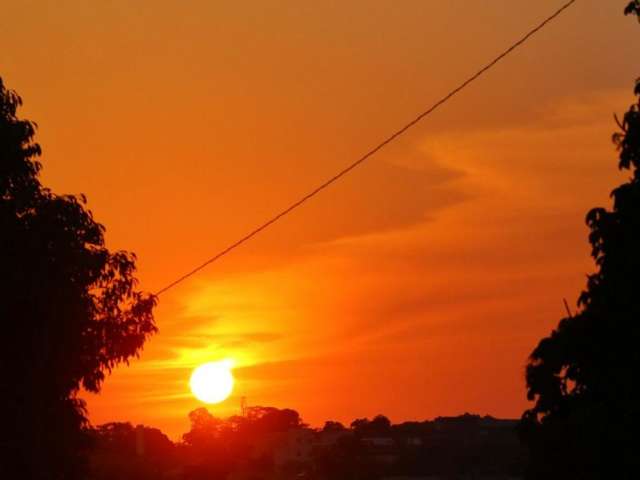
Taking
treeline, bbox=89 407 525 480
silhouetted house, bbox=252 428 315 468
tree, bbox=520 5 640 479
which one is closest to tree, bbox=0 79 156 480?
tree, bbox=520 5 640 479

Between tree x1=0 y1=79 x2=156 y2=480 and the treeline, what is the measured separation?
55.7 meters

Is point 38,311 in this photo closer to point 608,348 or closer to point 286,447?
point 608,348

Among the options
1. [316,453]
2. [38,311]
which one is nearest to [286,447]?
[316,453]

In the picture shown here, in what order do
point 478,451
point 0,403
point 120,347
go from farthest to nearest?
point 478,451
point 120,347
point 0,403

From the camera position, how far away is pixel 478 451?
122188 mm

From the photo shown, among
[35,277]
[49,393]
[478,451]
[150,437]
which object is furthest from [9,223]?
[150,437]

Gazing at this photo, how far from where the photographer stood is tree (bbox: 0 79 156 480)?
23922 millimetres

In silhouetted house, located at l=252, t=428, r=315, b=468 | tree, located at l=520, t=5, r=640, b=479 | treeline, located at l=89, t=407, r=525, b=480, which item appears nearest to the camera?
tree, located at l=520, t=5, r=640, b=479

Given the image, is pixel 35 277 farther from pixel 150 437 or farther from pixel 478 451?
pixel 150 437

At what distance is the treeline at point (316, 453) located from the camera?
100438 mm

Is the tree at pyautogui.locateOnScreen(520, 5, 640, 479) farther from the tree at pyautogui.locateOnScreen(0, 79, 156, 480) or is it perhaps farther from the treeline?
the treeline

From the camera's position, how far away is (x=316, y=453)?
117625 mm

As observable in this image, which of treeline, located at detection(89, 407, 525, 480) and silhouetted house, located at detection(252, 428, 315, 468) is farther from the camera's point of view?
silhouetted house, located at detection(252, 428, 315, 468)

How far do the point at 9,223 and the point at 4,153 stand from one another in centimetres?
133
